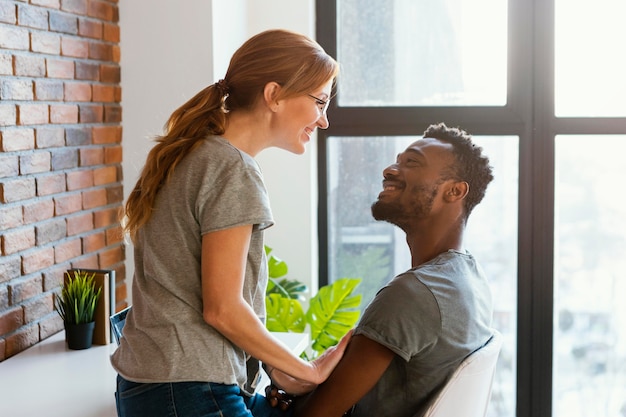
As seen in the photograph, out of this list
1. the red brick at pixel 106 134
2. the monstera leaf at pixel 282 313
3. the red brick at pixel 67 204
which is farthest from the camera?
the monstera leaf at pixel 282 313

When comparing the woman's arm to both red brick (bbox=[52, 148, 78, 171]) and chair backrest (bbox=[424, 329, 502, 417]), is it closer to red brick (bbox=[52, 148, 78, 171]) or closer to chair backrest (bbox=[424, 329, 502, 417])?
chair backrest (bbox=[424, 329, 502, 417])

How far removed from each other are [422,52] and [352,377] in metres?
1.95

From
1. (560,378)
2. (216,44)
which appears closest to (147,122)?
(216,44)

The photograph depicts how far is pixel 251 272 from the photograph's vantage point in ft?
5.38

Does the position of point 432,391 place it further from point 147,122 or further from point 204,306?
point 147,122

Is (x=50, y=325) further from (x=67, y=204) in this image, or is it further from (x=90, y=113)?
(x=90, y=113)

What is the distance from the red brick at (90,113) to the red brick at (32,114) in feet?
0.72

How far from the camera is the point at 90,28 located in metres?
2.77

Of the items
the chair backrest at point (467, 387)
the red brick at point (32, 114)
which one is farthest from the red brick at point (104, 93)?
the chair backrest at point (467, 387)

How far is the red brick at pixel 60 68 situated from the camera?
2.50 metres

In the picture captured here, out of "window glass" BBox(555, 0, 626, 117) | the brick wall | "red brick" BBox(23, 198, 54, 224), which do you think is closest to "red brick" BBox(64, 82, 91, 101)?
the brick wall

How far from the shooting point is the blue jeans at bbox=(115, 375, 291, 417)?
1563 mm

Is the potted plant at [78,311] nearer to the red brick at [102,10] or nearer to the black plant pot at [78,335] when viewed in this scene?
the black plant pot at [78,335]

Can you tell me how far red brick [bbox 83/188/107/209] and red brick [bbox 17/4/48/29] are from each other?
56cm
